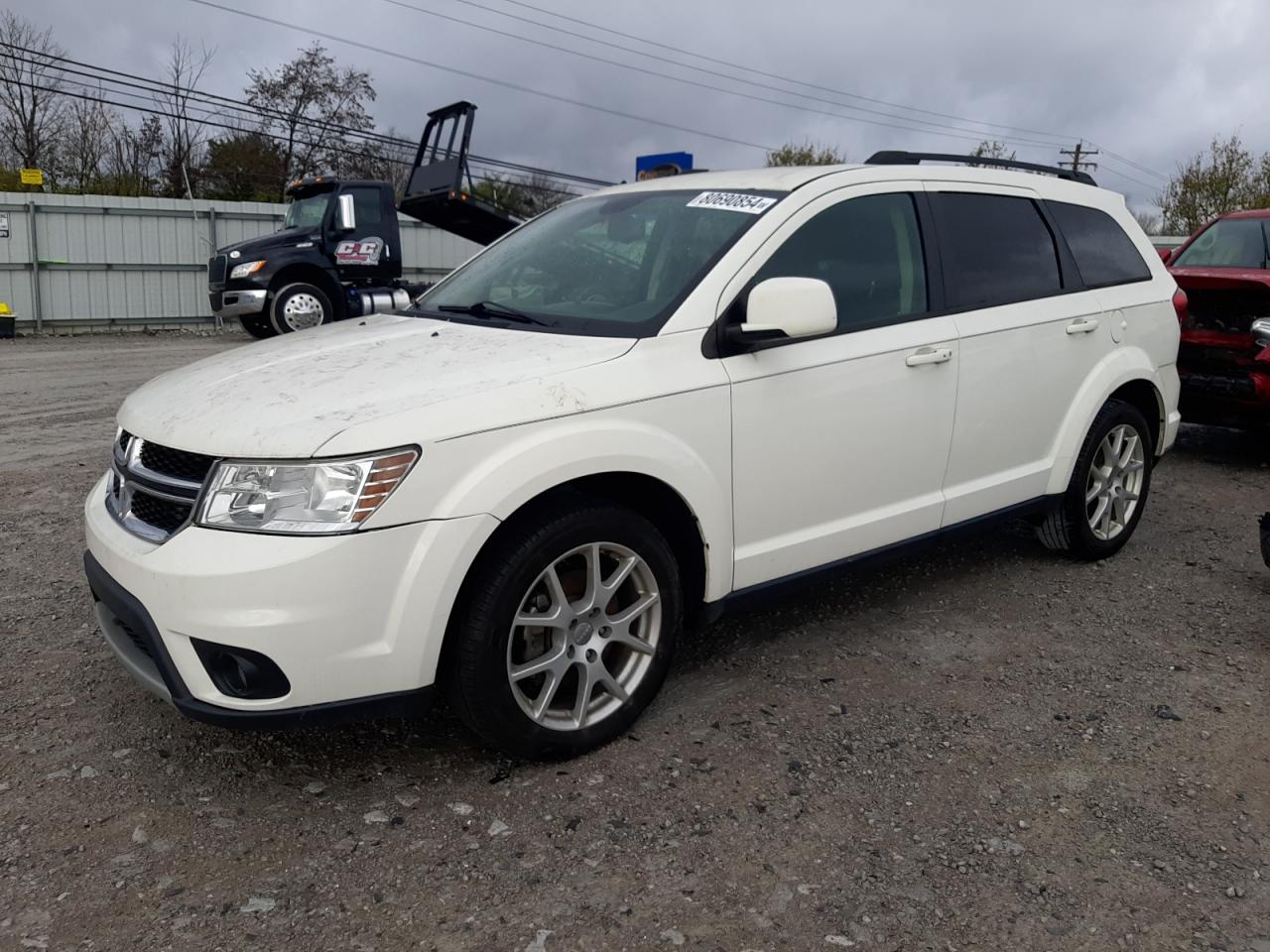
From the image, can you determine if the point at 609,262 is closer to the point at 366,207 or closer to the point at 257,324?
the point at 366,207

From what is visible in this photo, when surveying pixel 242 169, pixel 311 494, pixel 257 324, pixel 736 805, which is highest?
pixel 242 169

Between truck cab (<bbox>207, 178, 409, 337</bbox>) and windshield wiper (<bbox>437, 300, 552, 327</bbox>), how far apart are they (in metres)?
11.5

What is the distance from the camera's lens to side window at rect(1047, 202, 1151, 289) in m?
4.69

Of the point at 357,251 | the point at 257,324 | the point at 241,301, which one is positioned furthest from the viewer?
the point at 257,324

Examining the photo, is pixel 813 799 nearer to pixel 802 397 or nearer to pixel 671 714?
pixel 671 714

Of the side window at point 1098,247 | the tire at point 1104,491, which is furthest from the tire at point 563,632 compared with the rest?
the side window at point 1098,247

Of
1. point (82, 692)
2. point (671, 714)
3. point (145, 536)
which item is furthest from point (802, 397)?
point (82, 692)

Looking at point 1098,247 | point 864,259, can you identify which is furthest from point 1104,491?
point 864,259

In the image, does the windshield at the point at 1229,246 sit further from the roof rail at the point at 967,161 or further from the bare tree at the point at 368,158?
the bare tree at the point at 368,158

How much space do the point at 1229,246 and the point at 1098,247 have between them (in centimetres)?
410

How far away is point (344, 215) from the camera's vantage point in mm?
14641

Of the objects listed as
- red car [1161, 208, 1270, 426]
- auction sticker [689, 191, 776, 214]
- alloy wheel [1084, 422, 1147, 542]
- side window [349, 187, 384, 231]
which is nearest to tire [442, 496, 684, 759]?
auction sticker [689, 191, 776, 214]

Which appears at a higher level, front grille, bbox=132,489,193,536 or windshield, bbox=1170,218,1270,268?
windshield, bbox=1170,218,1270,268

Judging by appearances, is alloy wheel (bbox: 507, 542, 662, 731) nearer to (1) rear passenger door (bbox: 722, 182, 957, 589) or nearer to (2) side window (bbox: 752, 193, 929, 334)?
(1) rear passenger door (bbox: 722, 182, 957, 589)
